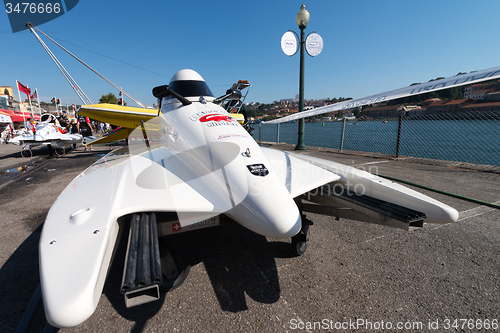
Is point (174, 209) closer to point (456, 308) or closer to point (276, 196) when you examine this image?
point (276, 196)

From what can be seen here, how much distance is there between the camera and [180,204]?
2023 mm

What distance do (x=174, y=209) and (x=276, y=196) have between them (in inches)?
36.6

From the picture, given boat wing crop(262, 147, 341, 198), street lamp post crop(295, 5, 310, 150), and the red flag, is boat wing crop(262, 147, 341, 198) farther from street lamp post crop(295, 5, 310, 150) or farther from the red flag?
the red flag

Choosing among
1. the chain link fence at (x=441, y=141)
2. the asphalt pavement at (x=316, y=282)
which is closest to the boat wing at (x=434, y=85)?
the asphalt pavement at (x=316, y=282)

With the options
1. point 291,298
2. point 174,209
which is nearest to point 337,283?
point 291,298

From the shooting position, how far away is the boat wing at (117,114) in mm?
6863

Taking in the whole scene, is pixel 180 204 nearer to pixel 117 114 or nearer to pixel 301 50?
pixel 117 114

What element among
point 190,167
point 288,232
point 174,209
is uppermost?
point 190,167

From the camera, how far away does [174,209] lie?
6.38 ft

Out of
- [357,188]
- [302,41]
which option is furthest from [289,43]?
[357,188]

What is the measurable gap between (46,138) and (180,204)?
511 inches

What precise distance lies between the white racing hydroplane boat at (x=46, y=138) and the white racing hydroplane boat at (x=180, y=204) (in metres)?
11.0

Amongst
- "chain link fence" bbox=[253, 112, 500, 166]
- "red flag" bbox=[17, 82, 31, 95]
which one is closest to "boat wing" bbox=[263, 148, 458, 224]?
"chain link fence" bbox=[253, 112, 500, 166]

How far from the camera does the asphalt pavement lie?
5.94 feet
